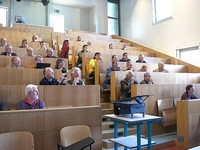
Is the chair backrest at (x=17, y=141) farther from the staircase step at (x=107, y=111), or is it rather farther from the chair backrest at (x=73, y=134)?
the staircase step at (x=107, y=111)

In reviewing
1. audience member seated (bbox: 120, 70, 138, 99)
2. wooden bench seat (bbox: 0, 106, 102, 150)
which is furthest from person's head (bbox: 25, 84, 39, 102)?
audience member seated (bbox: 120, 70, 138, 99)

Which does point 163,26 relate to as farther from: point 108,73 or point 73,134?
point 73,134

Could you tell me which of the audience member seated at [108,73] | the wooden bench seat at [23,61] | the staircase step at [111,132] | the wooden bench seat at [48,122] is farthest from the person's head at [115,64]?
the wooden bench seat at [48,122]

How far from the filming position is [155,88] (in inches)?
124

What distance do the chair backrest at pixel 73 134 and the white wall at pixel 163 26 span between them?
4.21 m

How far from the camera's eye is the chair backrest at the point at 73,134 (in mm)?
1734

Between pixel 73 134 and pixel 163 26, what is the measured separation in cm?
514

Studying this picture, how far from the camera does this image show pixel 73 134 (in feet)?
5.84

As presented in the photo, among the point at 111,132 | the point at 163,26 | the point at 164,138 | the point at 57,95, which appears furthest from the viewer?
the point at 163,26

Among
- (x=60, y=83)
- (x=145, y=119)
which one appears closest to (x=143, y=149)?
(x=145, y=119)

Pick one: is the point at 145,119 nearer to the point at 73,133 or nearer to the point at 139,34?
the point at 73,133

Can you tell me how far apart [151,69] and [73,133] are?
2.94 meters

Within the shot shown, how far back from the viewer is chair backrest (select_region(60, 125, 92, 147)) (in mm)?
1734

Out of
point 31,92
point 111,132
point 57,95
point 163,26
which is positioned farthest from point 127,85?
point 163,26
